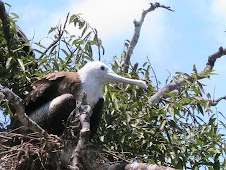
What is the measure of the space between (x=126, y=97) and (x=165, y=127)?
1.42ft

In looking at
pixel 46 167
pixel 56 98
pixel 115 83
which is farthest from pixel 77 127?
pixel 115 83

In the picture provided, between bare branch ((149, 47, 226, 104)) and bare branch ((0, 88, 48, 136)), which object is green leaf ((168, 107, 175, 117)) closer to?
bare branch ((149, 47, 226, 104))

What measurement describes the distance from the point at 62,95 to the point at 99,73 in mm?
423

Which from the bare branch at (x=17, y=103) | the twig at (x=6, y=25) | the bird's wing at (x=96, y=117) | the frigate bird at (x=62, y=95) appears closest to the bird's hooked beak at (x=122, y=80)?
the frigate bird at (x=62, y=95)

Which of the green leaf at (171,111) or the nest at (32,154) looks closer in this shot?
the nest at (32,154)

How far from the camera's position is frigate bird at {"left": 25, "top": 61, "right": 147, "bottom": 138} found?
5.43 m

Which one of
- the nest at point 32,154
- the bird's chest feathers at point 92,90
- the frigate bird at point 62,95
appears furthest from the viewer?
the bird's chest feathers at point 92,90

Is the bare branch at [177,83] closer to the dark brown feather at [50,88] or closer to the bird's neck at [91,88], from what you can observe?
the bird's neck at [91,88]

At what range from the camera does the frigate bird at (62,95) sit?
5.43m

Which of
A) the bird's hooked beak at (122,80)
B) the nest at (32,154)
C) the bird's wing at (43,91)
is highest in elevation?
the bird's hooked beak at (122,80)

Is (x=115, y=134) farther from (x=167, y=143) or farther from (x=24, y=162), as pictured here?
(x=24, y=162)

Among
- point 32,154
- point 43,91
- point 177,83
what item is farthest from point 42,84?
point 177,83

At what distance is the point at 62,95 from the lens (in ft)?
17.8

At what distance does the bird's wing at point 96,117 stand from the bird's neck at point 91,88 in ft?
0.13
